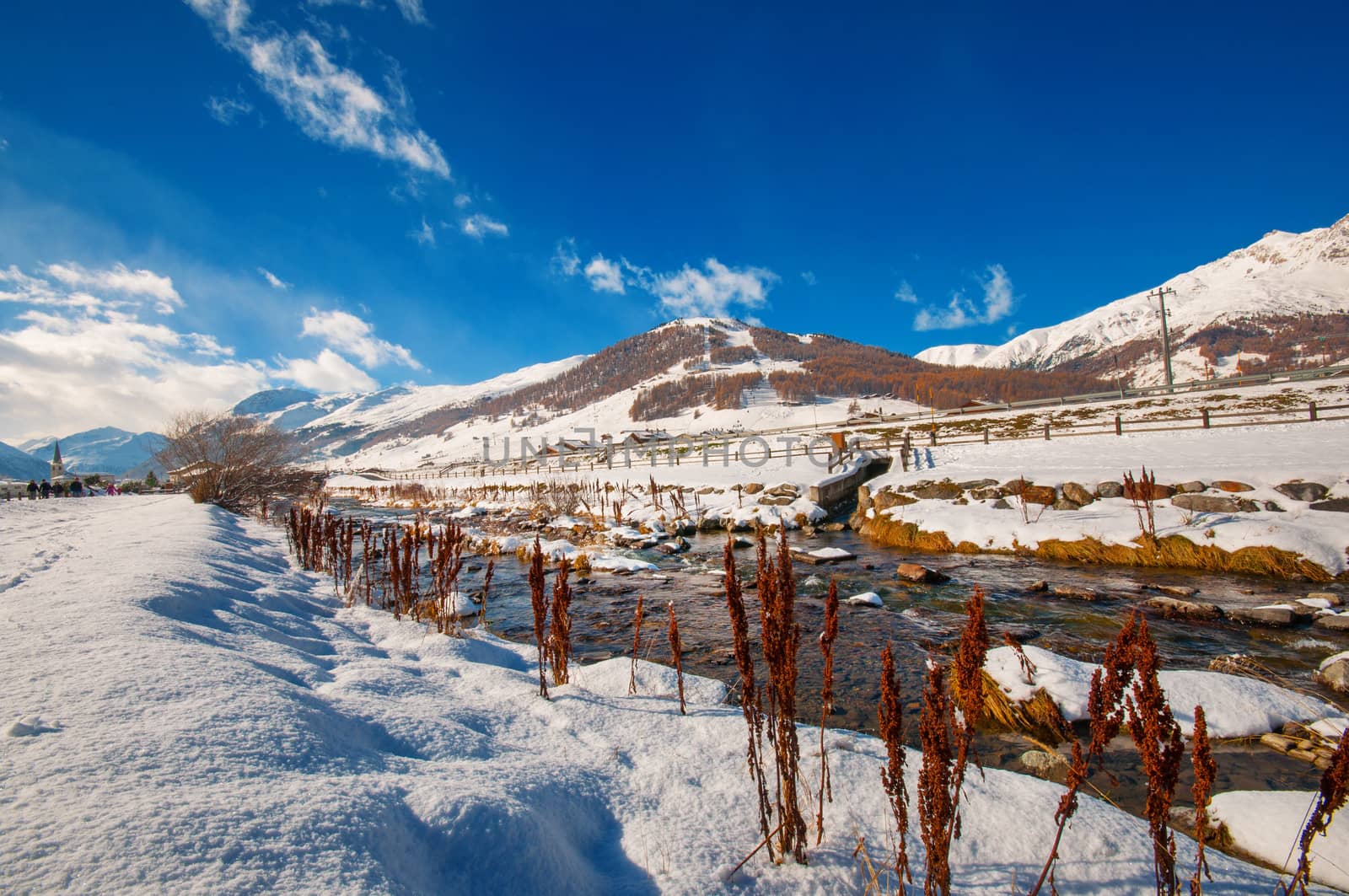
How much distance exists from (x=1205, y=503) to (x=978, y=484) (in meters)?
4.80

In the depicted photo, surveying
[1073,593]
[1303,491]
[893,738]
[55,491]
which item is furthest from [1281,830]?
[55,491]

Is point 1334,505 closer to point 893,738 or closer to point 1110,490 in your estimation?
point 1110,490

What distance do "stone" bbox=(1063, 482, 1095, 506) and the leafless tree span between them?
2844 centimetres

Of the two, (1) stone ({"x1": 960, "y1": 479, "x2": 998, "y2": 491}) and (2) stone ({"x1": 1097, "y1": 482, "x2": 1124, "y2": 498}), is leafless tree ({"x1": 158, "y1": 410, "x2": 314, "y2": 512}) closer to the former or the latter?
(1) stone ({"x1": 960, "y1": 479, "x2": 998, "y2": 491})

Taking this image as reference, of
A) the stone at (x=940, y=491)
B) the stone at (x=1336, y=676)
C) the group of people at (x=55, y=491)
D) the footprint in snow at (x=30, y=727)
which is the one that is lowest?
the stone at (x=1336, y=676)

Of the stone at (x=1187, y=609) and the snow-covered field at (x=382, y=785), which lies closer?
the snow-covered field at (x=382, y=785)

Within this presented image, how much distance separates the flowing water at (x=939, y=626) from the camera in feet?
14.0

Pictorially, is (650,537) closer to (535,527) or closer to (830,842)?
(535,527)

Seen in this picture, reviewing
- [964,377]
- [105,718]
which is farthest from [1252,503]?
[964,377]

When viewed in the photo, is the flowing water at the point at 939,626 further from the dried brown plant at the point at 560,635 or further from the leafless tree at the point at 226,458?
the leafless tree at the point at 226,458

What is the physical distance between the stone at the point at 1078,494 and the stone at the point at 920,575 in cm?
511

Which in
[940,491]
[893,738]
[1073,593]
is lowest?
[1073,593]

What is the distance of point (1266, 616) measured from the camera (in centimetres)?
706

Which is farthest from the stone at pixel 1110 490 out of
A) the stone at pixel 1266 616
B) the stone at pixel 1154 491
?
the stone at pixel 1266 616
